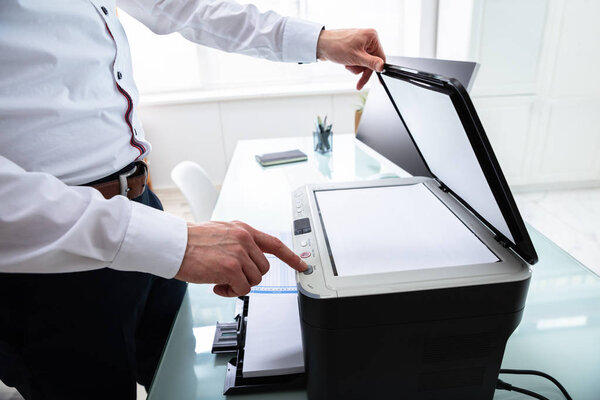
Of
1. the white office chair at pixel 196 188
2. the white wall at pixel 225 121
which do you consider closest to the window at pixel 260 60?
the white wall at pixel 225 121

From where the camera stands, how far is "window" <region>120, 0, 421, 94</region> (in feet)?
11.3

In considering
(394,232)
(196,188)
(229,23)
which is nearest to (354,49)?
(229,23)

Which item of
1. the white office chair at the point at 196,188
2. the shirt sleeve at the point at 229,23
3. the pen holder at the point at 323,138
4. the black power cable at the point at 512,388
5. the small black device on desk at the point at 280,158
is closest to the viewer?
the black power cable at the point at 512,388

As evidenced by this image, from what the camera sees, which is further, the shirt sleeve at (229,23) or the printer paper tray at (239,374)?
the shirt sleeve at (229,23)

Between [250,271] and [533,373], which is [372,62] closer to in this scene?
[250,271]

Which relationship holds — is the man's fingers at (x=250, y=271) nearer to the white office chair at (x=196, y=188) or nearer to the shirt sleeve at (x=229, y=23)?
the shirt sleeve at (x=229, y=23)

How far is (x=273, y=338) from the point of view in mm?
698

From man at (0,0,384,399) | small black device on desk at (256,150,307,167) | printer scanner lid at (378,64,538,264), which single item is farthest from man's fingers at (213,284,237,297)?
small black device on desk at (256,150,307,167)

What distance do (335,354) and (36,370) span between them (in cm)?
61

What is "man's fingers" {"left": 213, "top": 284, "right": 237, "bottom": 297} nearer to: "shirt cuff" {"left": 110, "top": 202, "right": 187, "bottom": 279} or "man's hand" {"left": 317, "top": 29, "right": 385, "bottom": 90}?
"shirt cuff" {"left": 110, "top": 202, "right": 187, "bottom": 279}

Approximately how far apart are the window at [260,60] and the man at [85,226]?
2755 millimetres

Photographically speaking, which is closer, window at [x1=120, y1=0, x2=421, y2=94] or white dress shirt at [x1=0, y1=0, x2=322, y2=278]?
white dress shirt at [x1=0, y1=0, x2=322, y2=278]

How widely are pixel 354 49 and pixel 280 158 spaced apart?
3.29 ft

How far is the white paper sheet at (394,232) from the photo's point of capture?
1.85 feet
